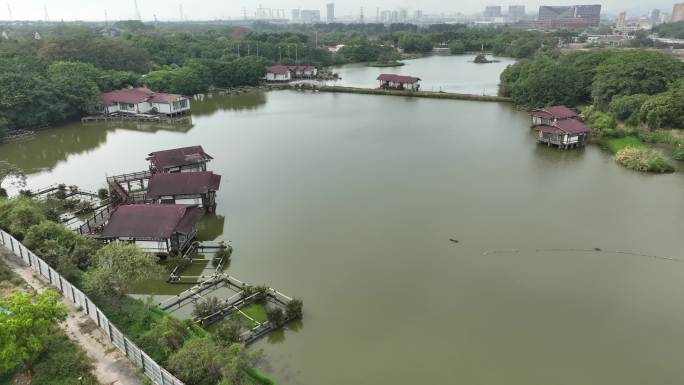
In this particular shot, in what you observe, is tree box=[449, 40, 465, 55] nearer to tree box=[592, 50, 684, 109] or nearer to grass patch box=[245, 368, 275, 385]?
tree box=[592, 50, 684, 109]

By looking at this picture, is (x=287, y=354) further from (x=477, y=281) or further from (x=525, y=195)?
(x=525, y=195)

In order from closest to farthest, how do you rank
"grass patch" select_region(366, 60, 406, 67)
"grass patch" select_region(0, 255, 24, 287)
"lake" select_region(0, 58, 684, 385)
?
"lake" select_region(0, 58, 684, 385) < "grass patch" select_region(0, 255, 24, 287) < "grass patch" select_region(366, 60, 406, 67)

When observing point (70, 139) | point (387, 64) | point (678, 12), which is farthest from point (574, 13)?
point (70, 139)

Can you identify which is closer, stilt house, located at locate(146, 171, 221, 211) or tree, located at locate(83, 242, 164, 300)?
tree, located at locate(83, 242, 164, 300)

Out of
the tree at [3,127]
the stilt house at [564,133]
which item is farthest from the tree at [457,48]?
the tree at [3,127]

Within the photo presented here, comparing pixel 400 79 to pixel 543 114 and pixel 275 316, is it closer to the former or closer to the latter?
pixel 543 114

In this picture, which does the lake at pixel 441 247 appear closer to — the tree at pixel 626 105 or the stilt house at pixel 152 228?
the stilt house at pixel 152 228

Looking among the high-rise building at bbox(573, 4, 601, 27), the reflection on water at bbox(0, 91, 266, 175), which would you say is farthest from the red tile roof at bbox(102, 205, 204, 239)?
the high-rise building at bbox(573, 4, 601, 27)
